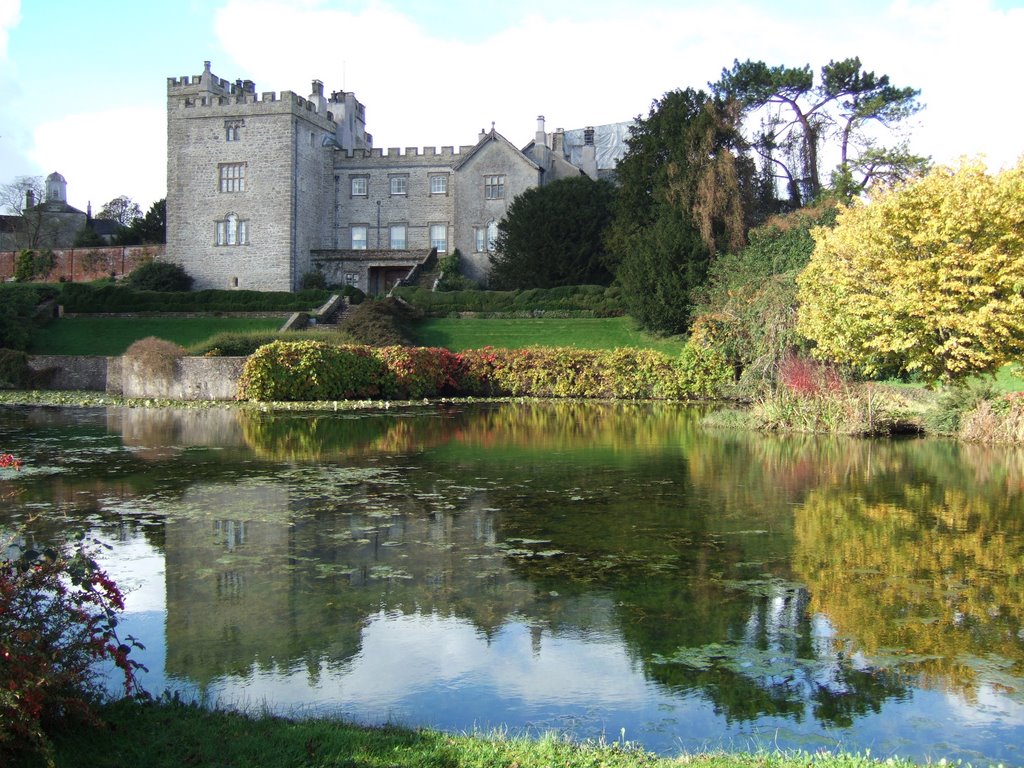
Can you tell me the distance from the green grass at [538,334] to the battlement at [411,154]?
15.8 m

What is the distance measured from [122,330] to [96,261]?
19080 mm

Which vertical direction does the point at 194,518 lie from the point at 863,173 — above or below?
below

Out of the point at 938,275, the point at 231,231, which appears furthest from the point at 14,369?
the point at 938,275

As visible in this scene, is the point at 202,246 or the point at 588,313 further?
the point at 202,246

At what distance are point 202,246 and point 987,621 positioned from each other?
5050cm

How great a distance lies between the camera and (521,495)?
1223cm

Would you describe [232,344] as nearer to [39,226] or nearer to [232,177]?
[232,177]

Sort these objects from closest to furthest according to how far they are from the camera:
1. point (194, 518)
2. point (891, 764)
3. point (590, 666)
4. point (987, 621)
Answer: point (891, 764) < point (590, 666) < point (987, 621) < point (194, 518)

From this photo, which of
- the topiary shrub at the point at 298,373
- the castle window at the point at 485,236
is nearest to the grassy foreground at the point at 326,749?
the topiary shrub at the point at 298,373

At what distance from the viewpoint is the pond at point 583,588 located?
18.2 ft

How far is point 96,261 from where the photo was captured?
56906mm

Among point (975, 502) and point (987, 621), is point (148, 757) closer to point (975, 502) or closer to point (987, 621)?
point (987, 621)

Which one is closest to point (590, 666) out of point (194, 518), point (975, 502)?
point (194, 518)

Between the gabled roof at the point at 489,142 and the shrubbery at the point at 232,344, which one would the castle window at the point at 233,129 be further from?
the shrubbery at the point at 232,344
